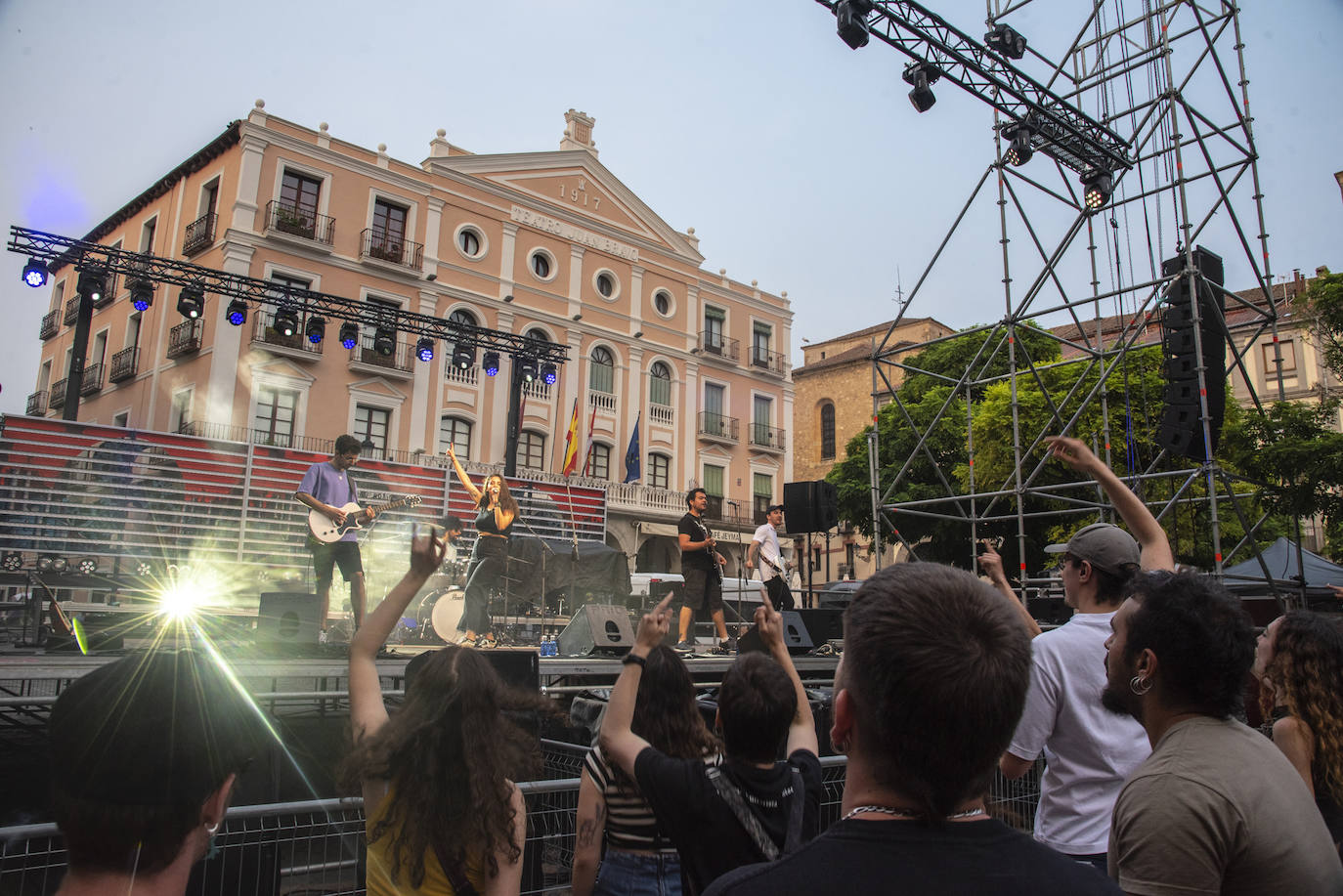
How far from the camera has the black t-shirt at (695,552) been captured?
372 inches

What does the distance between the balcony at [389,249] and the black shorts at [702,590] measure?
20.7 meters

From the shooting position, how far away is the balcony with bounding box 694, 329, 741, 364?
34.8m

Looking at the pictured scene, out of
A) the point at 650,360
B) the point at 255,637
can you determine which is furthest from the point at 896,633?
the point at 650,360

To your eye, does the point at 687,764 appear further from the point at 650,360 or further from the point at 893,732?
the point at 650,360

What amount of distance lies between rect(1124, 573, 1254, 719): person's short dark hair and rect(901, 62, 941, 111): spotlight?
30.0 feet

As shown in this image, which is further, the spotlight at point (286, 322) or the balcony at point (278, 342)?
the balcony at point (278, 342)

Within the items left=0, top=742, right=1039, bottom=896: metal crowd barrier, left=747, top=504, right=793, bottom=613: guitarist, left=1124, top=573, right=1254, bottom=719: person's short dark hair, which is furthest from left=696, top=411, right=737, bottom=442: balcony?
left=1124, top=573, right=1254, bottom=719: person's short dark hair

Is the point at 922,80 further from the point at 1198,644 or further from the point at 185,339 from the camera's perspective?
the point at 185,339

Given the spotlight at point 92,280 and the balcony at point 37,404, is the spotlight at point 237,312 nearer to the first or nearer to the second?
the spotlight at point 92,280

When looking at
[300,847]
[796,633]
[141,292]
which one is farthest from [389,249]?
[300,847]

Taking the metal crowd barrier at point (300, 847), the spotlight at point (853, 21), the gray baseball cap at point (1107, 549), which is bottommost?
the metal crowd barrier at point (300, 847)

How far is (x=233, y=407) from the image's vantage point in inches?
938

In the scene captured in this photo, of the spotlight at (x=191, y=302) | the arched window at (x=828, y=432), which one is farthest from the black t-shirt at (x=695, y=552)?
the arched window at (x=828, y=432)

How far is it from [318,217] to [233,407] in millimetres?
6336
